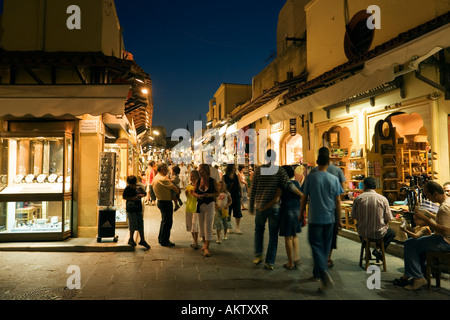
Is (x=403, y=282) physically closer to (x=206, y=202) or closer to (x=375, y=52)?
(x=206, y=202)

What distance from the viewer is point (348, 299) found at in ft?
14.7

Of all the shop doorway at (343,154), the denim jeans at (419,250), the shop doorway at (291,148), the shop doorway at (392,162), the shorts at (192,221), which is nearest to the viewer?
the denim jeans at (419,250)

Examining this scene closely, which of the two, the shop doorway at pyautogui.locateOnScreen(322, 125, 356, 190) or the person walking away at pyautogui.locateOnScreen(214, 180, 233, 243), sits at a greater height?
the shop doorway at pyautogui.locateOnScreen(322, 125, 356, 190)

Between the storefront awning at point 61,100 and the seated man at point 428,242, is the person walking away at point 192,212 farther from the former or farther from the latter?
the seated man at point 428,242

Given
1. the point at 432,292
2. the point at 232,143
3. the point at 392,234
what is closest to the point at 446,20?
the point at 392,234

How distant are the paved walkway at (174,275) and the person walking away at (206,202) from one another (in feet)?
1.65

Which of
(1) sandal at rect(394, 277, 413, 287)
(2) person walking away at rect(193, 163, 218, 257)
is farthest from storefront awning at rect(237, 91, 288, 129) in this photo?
(1) sandal at rect(394, 277, 413, 287)

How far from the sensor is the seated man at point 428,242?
470 cm

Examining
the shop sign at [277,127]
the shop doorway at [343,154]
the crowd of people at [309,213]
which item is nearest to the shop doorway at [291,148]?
the shop sign at [277,127]

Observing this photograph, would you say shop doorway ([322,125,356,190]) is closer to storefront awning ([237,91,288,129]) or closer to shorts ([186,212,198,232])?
storefront awning ([237,91,288,129])

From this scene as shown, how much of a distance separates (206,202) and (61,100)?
4100mm

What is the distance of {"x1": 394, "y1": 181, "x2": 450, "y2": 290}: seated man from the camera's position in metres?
4.70

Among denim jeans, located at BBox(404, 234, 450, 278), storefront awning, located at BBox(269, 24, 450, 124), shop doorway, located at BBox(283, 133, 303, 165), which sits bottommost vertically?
denim jeans, located at BBox(404, 234, 450, 278)
